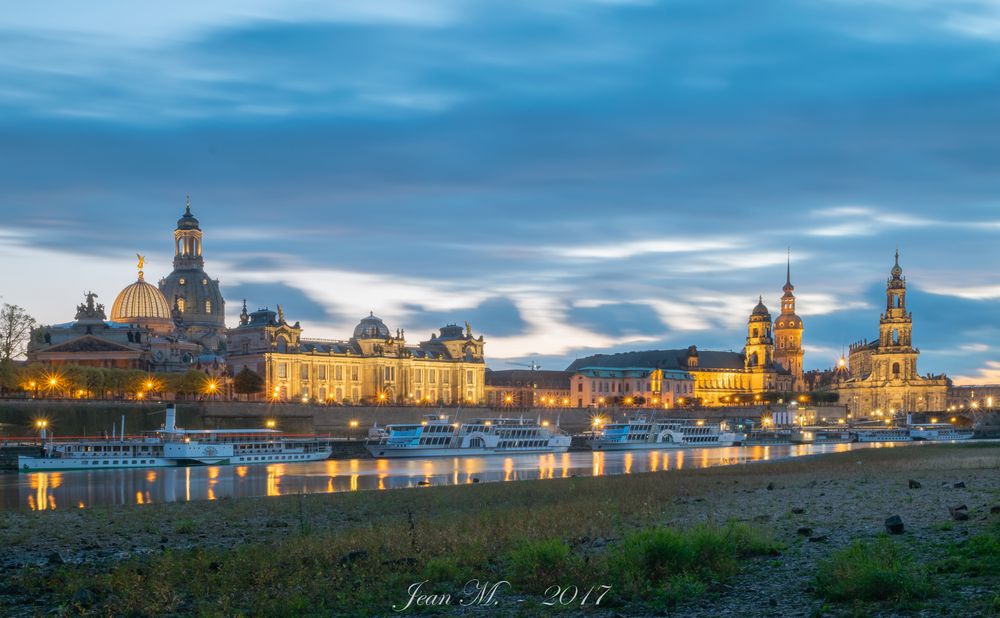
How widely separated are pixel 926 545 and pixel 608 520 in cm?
1028

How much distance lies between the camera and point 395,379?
19950 cm

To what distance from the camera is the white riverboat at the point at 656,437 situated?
134 metres

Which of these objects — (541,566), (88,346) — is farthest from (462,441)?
(541,566)

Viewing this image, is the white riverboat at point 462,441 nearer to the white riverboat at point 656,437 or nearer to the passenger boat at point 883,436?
the white riverboat at point 656,437

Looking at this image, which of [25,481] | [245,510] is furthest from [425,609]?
[25,481]

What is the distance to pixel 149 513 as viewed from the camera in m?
39.8

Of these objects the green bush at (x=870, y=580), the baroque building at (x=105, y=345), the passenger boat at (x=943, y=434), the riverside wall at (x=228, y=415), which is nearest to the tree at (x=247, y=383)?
the baroque building at (x=105, y=345)

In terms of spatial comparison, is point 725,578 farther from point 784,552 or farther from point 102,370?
point 102,370

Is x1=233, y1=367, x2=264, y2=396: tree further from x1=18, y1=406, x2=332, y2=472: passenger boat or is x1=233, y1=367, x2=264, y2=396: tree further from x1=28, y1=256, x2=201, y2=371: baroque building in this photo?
x1=18, y1=406, x2=332, y2=472: passenger boat

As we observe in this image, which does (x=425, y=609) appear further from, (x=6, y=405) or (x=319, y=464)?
(x=6, y=405)

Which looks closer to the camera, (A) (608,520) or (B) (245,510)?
(A) (608,520)

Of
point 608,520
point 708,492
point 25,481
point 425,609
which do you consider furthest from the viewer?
point 25,481

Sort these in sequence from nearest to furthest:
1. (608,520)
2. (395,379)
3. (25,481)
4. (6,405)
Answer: (608,520) → (25,481) → (6,405) → (395,379)

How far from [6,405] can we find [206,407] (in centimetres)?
2828
